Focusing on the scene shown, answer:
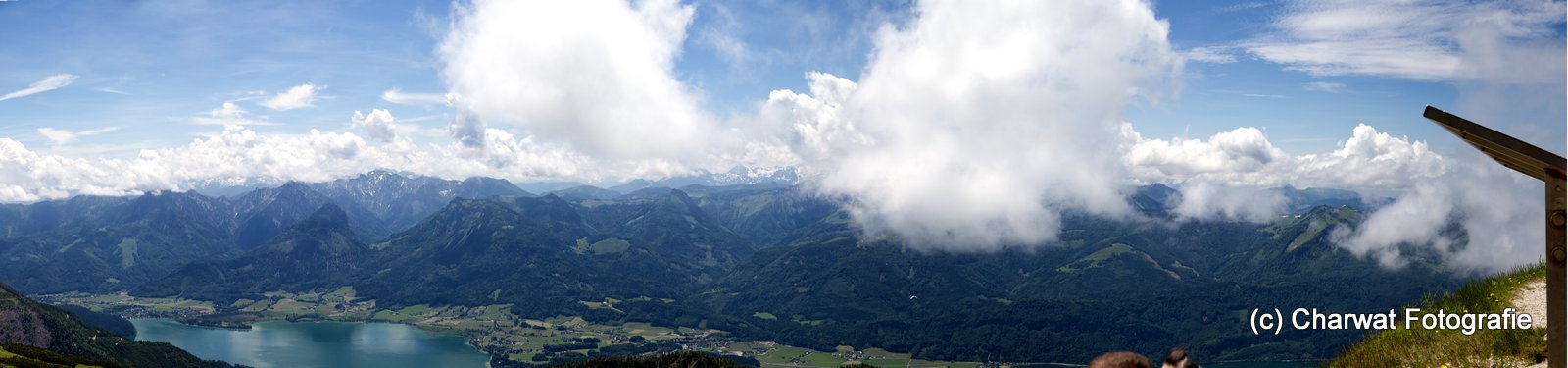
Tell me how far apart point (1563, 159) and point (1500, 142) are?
0.56m

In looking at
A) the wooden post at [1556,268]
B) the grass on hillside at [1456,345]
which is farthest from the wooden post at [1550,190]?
the grass on hillside at [1456,345]

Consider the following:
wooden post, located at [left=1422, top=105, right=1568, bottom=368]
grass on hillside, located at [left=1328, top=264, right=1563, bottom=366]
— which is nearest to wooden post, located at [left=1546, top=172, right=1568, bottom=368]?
wooden post, located at [left=1422, top=105, right=1568, bottom=368]

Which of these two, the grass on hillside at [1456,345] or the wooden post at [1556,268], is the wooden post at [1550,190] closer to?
the wooden post at [1556,268]

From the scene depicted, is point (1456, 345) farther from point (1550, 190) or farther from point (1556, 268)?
point (1550, 190)

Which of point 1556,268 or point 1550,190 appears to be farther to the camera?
point 1556,268

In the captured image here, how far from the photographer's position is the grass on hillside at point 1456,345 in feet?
44.5

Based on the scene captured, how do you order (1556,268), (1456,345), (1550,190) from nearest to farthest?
(1550,190) < (1556,268) < (1456,345)

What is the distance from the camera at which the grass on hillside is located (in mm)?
13578

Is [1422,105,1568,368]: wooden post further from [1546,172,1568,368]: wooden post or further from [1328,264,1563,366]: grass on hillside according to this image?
[1328,264,1563,366]: grass on hillside

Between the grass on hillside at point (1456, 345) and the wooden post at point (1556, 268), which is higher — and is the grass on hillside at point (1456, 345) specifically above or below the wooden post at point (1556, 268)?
below

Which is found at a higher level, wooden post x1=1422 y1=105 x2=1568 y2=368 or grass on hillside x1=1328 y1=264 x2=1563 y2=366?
wooden post x1=1422 y1=105 x2=1568 y2=368

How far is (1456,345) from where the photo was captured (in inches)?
571

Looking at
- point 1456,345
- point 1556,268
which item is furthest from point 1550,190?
point 1456,345

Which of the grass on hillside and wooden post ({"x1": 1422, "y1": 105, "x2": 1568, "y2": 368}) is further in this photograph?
the grass on hillside
